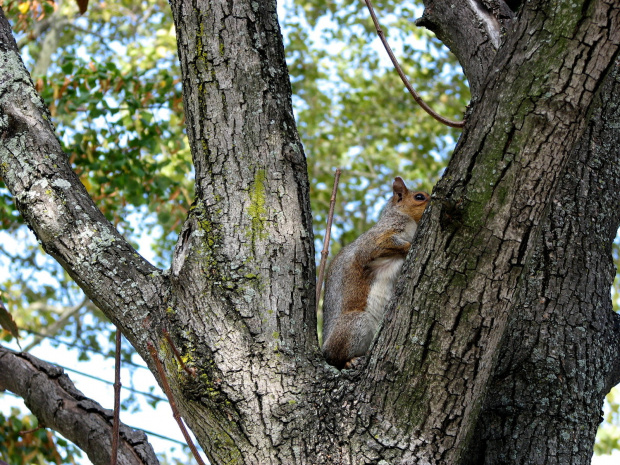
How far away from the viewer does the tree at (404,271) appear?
5.64ft

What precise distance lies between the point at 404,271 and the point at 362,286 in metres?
1.60

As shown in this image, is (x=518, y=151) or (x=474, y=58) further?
(x=474, y=58)

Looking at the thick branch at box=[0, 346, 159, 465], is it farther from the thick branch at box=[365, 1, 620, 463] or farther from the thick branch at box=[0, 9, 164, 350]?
the thick branch at box=[365, 1, 620, 463]

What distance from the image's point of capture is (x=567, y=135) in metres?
1.69

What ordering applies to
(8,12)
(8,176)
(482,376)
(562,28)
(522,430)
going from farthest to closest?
(8,12)
(8,176)
(522,430)
(482,376)
(562,28)

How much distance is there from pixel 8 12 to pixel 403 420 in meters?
5.28

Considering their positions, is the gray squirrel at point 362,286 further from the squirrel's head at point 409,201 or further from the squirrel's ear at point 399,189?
the squirrel's ear at point 399,189

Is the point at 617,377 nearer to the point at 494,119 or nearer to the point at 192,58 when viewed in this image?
the point at 494,119

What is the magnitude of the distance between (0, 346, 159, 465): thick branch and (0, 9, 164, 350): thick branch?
18.8 inches

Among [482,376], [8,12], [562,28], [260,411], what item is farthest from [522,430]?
[8,12]

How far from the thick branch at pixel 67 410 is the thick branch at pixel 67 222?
18.8 inches

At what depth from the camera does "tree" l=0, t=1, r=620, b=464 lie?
5.64 ft

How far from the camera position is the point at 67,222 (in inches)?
92.0

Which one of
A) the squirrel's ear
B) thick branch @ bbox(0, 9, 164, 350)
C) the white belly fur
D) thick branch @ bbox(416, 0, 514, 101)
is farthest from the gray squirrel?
thick branch @ bbox(0, 9, 164, 350)
